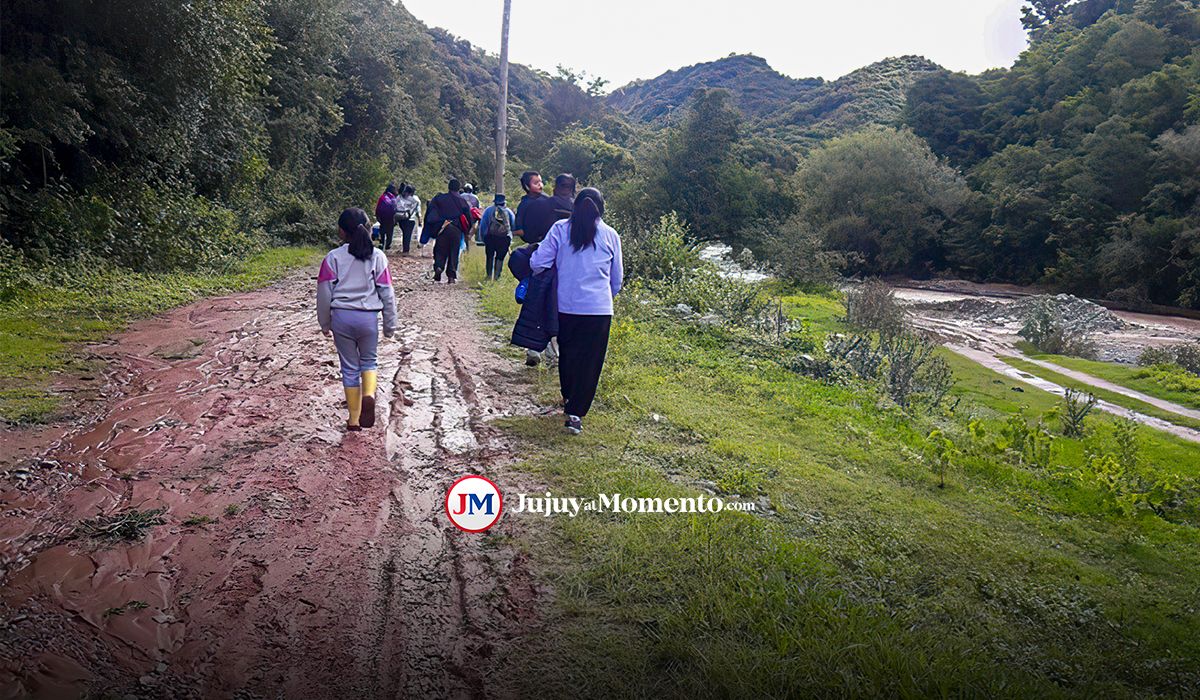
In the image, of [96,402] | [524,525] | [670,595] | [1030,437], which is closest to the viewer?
[670,595]

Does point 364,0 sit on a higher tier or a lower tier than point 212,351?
higher

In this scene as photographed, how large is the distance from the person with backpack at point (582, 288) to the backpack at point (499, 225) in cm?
620

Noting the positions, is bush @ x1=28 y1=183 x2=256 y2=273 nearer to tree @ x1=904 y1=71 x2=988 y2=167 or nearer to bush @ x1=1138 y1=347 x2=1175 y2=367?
bush @ x1=1138 y1=347 x2=1175 y2=367

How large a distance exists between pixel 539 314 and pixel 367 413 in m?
1.64

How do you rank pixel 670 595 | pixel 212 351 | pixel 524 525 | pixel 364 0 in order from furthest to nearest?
pixel 364 0
pixel 212 351
pixel 524 525
pixel 670 595

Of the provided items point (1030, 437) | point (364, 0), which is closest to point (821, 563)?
point (1030, 437)

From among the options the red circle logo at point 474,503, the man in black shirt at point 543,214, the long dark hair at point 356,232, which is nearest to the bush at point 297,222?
the man in black shirt at point 543,214

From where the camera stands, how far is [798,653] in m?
3.02

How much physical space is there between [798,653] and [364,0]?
112 feet

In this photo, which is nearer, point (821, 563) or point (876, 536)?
point (821, 563)

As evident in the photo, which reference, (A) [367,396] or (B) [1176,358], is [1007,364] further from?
(A) [367,396]

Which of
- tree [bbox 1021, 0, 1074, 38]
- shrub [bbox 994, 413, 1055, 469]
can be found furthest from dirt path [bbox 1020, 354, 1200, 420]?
tree [bbox 1021, 0, 1074, 38]

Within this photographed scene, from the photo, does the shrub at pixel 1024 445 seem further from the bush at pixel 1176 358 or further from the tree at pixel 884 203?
the tree at pixel 884 203

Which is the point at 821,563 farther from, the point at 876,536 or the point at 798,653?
the point at 798,653
